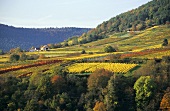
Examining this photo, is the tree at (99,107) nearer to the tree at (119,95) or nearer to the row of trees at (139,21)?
the tree at (119,95)

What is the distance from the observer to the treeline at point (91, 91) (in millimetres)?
58031

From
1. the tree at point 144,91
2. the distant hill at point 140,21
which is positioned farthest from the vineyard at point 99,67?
the distant hill at point 140,21

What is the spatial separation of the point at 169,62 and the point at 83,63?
60.6 ft

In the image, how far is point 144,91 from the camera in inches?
2308

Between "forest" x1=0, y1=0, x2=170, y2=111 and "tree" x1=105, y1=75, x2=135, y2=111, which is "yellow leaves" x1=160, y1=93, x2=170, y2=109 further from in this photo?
"tree" x1=105, y1=75, x2=135, y2=111

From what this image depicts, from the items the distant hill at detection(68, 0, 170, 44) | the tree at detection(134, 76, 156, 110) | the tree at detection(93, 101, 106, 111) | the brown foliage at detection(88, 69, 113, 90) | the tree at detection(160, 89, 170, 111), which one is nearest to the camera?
the tree at detection(160, 89, 170, 111)

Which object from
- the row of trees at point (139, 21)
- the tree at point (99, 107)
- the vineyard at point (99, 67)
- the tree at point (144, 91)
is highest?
the row of trees at point (139, 21)

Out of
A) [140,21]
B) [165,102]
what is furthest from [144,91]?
[140,21]

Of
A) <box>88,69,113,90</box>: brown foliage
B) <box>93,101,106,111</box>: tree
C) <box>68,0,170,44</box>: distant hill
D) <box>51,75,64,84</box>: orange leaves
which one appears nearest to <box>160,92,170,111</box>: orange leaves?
<box>93,101,106,111</box>: tree

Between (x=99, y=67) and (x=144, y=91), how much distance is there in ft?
47.2

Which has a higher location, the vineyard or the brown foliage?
the vineyard

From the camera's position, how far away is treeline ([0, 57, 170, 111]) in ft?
190

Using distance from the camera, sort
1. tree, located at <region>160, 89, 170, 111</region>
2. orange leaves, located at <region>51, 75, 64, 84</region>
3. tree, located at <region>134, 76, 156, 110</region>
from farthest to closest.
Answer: orange leaves, located at <region>51, 75, 64, 84</region> < tree, located at <region>134, 76, 156, 110</region> < tree, located at <region>160, 89, 170, 111</region>

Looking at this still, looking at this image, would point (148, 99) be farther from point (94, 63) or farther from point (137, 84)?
point (94, 63)
